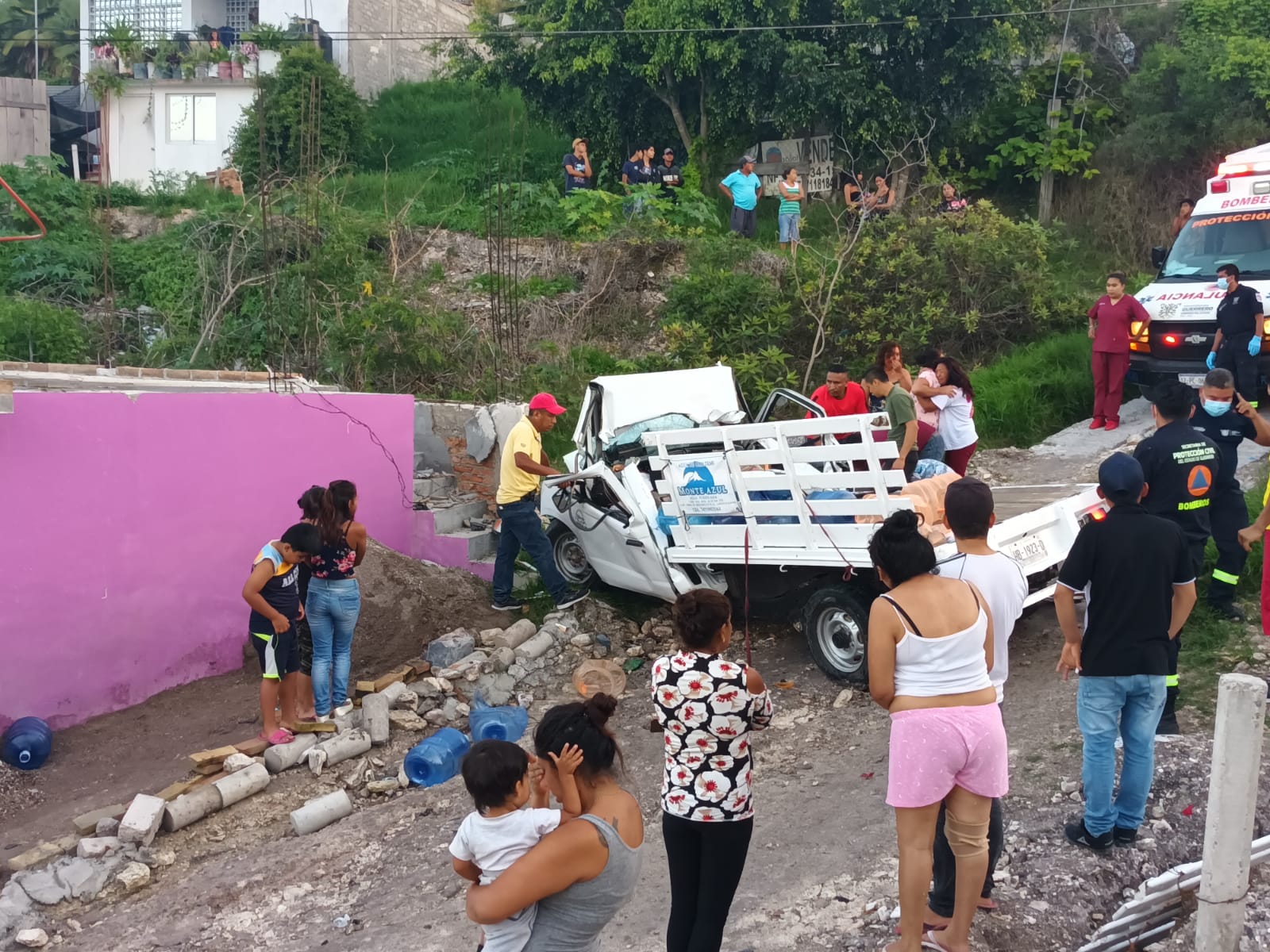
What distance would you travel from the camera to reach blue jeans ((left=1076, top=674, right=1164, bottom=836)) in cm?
429

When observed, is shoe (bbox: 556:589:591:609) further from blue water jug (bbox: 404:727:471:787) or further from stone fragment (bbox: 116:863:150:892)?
stone fragment (bbox: 116:863:150:892)

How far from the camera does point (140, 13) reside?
1147 inches

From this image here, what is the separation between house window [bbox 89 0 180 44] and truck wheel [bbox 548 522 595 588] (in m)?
25.6

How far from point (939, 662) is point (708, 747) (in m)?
0.80

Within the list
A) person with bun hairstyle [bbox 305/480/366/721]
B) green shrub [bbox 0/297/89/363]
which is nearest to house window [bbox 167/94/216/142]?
green shrub [bbox 0/297/89/363]

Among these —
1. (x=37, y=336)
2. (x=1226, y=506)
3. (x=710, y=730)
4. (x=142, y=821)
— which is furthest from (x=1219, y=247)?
(x=37, y=336)

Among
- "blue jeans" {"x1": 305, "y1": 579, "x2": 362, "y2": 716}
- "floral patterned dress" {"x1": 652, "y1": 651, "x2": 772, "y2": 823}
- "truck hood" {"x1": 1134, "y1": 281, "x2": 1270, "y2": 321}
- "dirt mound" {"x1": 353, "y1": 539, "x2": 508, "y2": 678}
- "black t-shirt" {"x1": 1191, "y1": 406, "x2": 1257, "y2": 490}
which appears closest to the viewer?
"floral patterned dress" {"x1": 652, "y1": 651, "x2": 772, "y2": 823}

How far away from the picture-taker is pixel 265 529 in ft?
29.9

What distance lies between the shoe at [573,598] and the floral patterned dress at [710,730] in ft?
17.3

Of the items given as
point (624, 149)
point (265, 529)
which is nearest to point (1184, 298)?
point (265, 529)

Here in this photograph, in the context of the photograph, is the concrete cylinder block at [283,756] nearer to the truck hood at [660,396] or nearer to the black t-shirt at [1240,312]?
the truck hood at [660,396]

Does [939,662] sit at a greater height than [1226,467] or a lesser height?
lesser

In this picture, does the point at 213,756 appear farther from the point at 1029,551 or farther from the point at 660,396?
the point at 1029,551

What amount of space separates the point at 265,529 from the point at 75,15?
3717 centimetres
